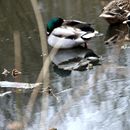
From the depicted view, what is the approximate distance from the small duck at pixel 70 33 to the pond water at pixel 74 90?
0.51 ft

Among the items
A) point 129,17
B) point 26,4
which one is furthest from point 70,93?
point 26,4

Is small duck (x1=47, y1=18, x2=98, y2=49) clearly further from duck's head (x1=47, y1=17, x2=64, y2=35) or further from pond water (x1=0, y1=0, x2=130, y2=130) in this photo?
pond water (x1=0, y1=0, x2=130, y2=130)

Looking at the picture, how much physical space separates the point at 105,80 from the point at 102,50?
1.44 meters

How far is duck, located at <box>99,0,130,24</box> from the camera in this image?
7632 mm

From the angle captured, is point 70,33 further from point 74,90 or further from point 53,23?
point 74,90

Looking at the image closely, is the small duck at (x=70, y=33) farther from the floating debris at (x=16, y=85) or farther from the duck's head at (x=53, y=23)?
the floating debris at (x=16, y=85)

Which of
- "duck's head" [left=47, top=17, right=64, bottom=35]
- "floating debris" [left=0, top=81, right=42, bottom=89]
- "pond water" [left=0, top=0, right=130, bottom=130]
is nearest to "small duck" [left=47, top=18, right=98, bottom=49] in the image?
"duck's head" [left=47, top=17, right=64, bottom=35]

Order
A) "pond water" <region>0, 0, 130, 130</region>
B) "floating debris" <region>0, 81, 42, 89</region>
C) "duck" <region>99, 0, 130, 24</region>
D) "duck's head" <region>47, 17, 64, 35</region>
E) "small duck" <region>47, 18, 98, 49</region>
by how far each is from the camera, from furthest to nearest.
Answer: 1. "duck" <region>99, 0, 130, 24</region>
2. "duck's head" <region>47, 17, 64, 35</region>
3. "small duck" <region>47, 18, 98, 49</region>
4. "floating debris" <region>0, 81, 42, 89</region>
5. "pond water" <region>0, 0, 130, 130</region>

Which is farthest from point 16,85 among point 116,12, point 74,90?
point 116,12

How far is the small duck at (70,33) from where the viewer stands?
689cm

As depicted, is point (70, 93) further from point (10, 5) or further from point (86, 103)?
point (10, 5)

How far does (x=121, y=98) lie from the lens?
4.44 meters

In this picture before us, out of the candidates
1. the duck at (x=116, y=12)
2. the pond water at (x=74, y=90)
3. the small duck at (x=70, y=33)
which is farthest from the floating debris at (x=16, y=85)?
the duck at (x=116, y=12)

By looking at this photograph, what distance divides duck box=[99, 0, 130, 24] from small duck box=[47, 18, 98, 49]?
2.05ft
